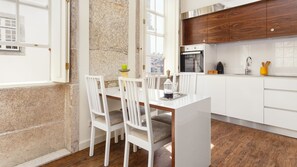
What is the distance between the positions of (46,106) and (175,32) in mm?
3094

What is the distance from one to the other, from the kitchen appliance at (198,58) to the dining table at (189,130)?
2149 millimetres

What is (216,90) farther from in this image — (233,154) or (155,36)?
(155,36)

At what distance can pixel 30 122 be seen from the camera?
79.0 inches

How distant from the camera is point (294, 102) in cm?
263

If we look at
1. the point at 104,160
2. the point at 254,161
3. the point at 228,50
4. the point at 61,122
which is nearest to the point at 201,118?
the point at 254,161

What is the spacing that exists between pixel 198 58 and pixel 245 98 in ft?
4.11

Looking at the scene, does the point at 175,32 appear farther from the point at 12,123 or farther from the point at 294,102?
the point at 12,123

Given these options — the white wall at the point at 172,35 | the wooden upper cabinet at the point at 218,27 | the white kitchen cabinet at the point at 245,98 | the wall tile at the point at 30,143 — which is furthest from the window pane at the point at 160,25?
the wall tile at the point at 30,143

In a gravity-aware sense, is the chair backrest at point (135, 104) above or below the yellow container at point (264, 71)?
below

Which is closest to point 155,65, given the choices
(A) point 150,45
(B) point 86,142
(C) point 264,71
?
(A) point 150,45

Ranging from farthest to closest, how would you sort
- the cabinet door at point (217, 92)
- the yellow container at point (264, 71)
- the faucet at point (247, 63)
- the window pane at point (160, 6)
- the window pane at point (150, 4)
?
the window pane at point (160, 6) → the window pane at point (150, 4) → the faucet at point (247, 63) → the cabinet door at point (217, 92) → the yellow container at point (264, 71)

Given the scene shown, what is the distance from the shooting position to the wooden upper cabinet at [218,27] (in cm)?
354

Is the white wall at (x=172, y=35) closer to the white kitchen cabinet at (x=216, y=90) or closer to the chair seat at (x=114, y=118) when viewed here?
the white kitchen cabinet at (x=216, y=90)

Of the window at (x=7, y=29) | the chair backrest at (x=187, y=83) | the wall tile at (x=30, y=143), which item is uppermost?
the window at (x=7, y=29)
